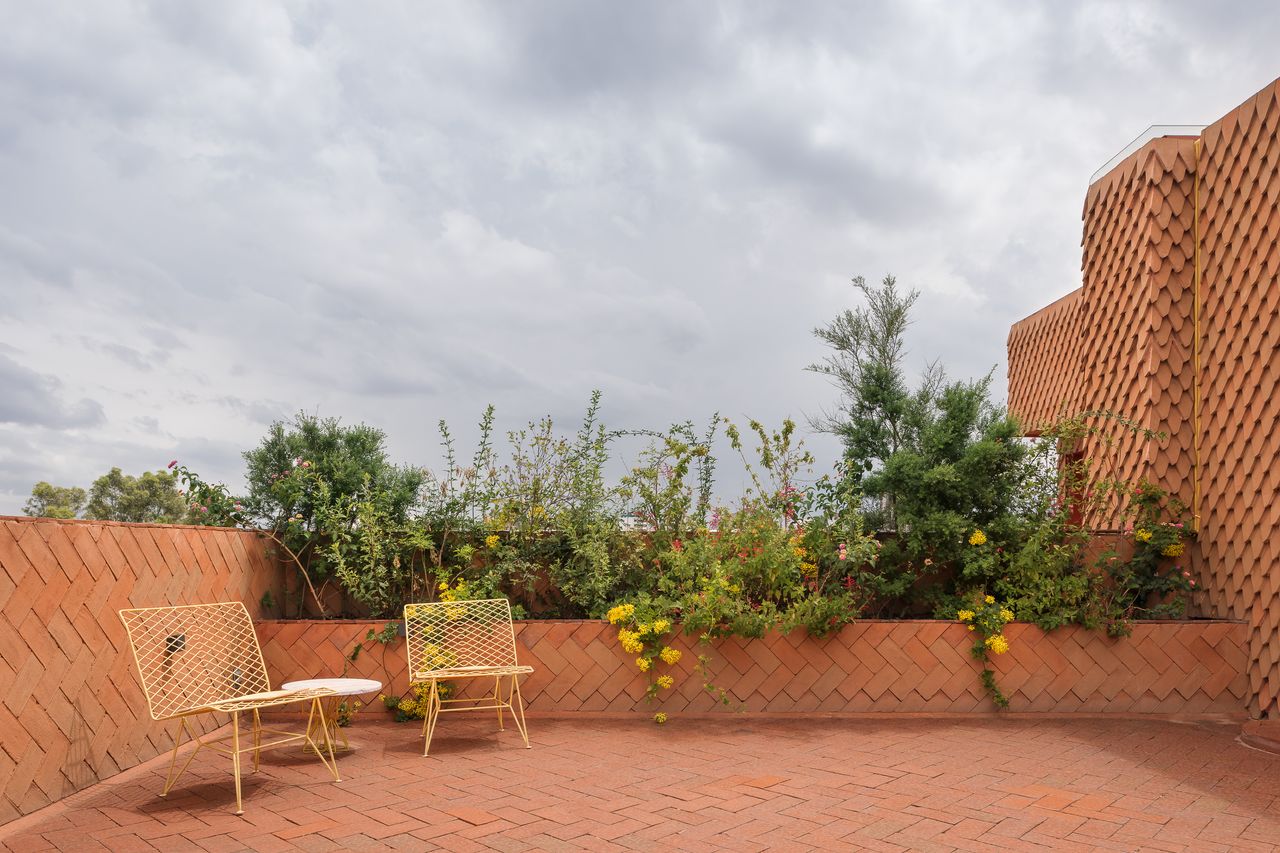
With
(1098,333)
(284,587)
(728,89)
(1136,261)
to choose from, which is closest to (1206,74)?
(1136,261)

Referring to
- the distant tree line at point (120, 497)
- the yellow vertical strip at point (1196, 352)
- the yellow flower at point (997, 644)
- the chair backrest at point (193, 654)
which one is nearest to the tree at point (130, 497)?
the distant tree line at point (120, 497)

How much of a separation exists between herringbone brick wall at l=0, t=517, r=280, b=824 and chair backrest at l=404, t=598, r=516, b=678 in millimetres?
1385

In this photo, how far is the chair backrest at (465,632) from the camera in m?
5.79

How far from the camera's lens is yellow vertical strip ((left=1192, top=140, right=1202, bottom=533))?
6.80 meters

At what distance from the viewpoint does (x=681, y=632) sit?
5961 millimetres

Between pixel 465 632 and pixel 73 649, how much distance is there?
2371 mm

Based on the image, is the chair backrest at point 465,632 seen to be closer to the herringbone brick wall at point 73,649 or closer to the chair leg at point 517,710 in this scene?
A: the chair leg at point 517,710

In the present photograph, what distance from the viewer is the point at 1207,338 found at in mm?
6746

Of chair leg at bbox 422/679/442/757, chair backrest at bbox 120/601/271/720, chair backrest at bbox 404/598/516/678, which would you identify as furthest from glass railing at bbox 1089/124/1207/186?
chair backrest at bbox 120/601/271/720

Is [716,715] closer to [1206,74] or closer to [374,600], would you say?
[374,600]

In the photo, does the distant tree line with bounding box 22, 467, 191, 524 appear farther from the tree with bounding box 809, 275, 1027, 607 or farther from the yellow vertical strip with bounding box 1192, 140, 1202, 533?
the yellow vertical strip with bounding box 1192, 140, 1202, 533

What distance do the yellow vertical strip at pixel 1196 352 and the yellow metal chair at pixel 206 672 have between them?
6320 millimetres

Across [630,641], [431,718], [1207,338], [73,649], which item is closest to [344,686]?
[431,718]

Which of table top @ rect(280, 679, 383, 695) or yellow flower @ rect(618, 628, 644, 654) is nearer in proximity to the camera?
table top @ rect(280, 679, 383, 695)
